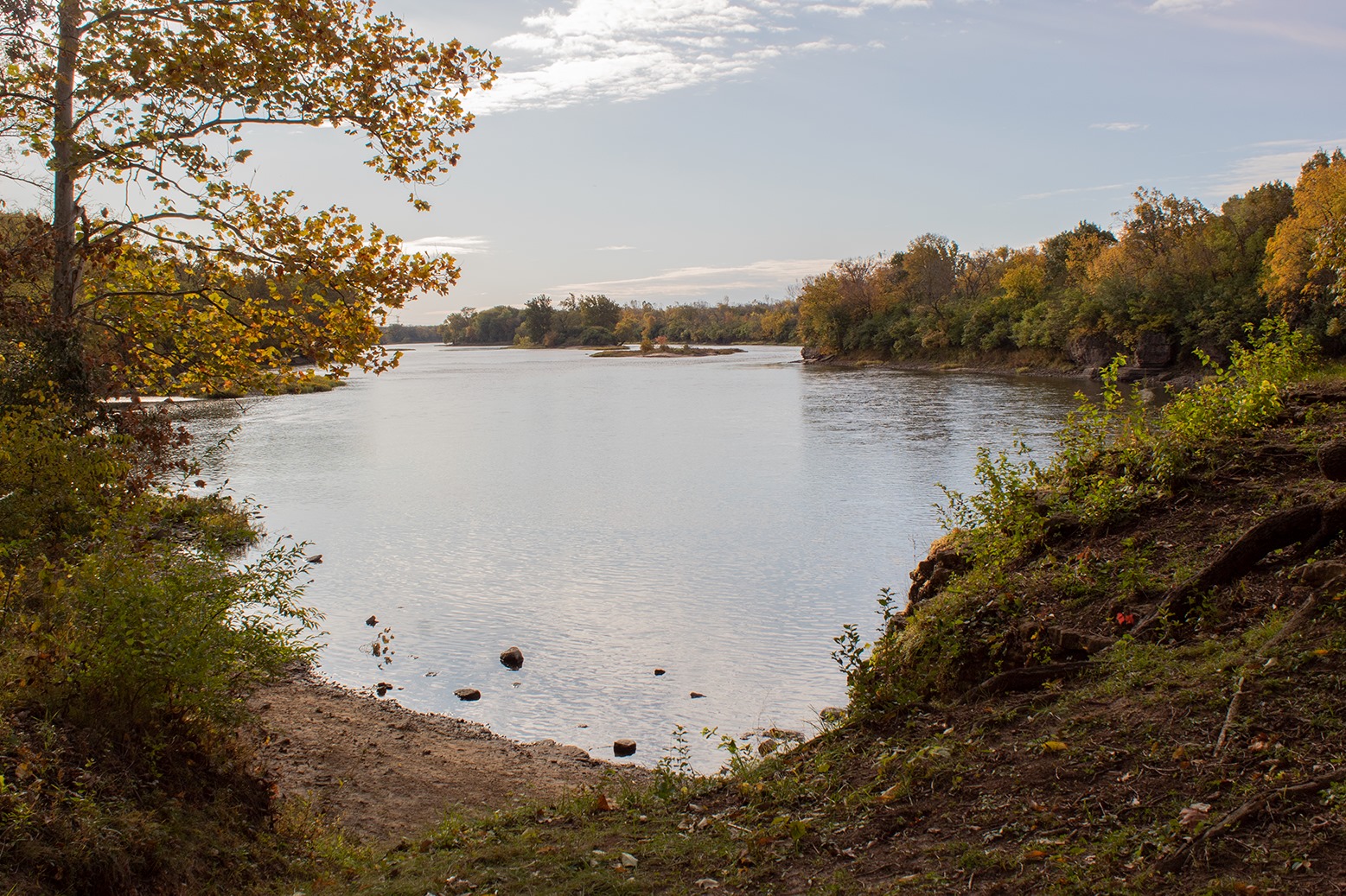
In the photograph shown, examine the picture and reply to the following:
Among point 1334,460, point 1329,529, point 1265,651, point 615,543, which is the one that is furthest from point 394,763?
point 615,543

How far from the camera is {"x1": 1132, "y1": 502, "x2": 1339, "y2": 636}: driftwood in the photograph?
6871 mm

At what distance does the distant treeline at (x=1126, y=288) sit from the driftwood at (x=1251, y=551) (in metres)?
13.8

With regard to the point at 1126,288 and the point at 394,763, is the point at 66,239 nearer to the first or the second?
the point at 394,763

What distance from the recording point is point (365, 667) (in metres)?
12.4

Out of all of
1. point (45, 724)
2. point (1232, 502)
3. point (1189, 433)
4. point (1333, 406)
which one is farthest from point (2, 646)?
point (1333, 406)

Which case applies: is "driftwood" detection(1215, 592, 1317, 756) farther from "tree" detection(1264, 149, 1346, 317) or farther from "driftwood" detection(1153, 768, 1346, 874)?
"tree" detection(1264, 149, 1346, 317)

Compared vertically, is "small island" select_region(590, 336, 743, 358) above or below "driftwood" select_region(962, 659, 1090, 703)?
above

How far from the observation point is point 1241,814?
408 cm

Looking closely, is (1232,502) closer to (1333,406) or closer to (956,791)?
(1333,406)

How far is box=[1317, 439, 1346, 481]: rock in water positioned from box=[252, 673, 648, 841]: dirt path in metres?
6.61

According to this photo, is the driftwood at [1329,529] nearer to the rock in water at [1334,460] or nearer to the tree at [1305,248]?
the rock in water at [1334,460]

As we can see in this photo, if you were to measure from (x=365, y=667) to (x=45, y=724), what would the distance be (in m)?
7.16

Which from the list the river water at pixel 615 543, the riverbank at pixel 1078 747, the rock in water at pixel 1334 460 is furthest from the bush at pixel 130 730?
the rock in water at pixel 1334 460

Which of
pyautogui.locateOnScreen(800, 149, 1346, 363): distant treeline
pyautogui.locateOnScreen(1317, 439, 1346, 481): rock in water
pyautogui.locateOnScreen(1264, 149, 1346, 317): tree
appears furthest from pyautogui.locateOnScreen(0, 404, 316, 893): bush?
pyautogui.locateOnScreen(1264, 149, 1346, 317): tree
